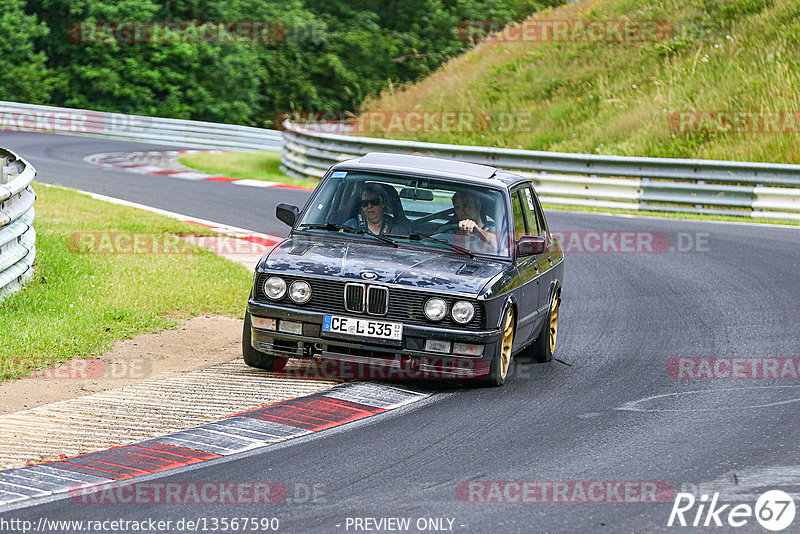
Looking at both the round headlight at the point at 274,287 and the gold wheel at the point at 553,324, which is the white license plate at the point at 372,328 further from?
the gold wheel at the point at 553,324

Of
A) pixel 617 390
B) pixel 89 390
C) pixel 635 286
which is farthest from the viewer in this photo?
pixel 635 286

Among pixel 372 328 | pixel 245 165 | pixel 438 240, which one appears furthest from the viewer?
pixel 245 165

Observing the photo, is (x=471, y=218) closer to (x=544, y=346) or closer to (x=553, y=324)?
(x=544, y=346)

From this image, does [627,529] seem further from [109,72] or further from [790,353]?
[109,72]

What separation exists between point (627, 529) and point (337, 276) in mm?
3355

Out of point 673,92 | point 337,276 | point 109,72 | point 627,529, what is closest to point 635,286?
point 337,276

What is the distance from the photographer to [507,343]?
28.3ft

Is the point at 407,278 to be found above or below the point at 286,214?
below

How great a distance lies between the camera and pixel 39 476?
5.99 meters

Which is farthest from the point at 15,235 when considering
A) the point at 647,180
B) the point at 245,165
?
the point at 245,165

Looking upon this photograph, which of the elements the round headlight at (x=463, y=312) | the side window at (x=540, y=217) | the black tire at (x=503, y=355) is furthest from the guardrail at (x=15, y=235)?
the side window at (x=540, y=217)

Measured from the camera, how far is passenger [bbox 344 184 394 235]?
355 inches

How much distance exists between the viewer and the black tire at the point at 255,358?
27.9 ft

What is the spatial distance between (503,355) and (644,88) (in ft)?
75.4
